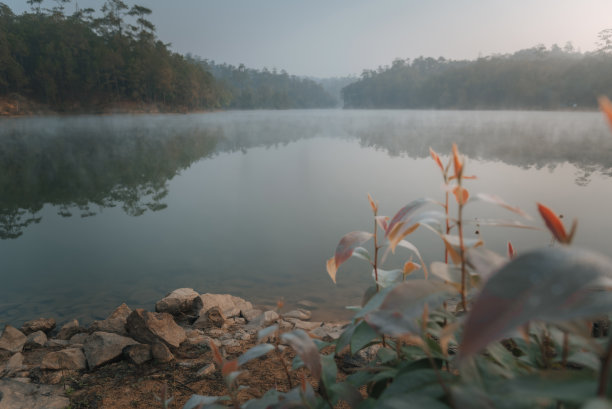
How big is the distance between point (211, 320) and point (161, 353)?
0.80m

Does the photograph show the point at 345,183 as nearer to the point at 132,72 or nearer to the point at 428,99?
the point at 132,72

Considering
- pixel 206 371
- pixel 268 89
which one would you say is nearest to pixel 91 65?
pixel 268 89

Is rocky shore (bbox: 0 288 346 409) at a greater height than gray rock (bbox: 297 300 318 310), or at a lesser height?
greater

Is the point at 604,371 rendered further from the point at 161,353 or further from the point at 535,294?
the point at 161,353

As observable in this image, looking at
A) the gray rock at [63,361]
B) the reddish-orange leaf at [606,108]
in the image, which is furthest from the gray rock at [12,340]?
the reddish-orange leaf at [606,108]

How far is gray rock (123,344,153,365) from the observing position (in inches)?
91.7

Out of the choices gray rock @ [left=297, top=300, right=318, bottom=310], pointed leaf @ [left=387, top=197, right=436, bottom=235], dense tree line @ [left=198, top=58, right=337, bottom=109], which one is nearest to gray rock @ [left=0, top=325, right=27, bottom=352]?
gray rock @ [left=297, top=300, right=318, bottom=310]

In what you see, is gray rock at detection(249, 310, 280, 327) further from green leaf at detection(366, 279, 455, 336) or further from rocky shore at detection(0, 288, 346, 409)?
green leaf at detection(366, 279, 455, 336)

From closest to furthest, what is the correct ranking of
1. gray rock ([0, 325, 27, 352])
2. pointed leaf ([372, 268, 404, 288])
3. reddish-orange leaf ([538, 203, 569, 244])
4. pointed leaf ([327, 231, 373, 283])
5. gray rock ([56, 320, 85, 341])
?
reddish-orange leaf ([538, 203, 569, 244]) → pointed leaf ([327, 231, 373, 283]) → pointed leaf ([372, 268, 404, 288]) → gray rock ([0, 325, 27, 352]) → gray rock ([56, 320, 85, 341])

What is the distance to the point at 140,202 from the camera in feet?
30.5

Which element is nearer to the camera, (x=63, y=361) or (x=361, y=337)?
(x=361, y=337)

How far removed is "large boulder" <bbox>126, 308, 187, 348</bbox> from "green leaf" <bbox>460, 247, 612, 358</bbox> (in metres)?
2.57

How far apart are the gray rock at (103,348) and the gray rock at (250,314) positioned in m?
1.13

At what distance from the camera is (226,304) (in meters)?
3.63
